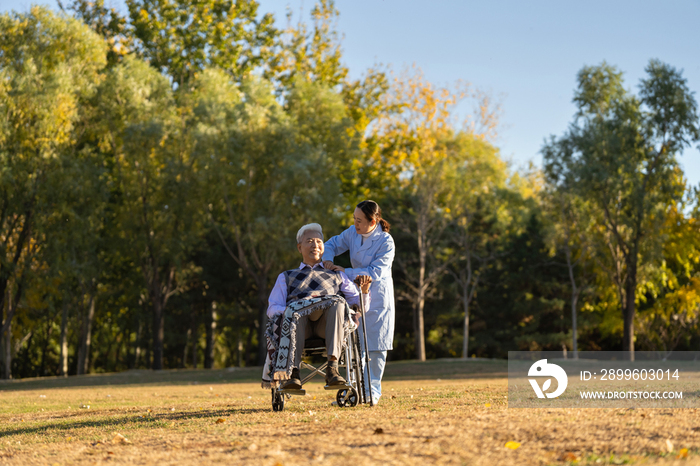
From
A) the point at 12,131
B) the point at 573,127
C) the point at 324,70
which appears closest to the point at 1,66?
the point at 12,131

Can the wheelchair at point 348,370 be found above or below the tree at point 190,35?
below

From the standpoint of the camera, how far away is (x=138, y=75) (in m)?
26.4

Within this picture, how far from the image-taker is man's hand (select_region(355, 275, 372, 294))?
623 cm

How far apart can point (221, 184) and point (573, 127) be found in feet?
45.2

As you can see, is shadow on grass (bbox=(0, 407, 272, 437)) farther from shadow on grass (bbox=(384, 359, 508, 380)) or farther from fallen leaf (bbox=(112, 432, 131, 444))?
shadow on grass (bbox=(384, 359, 508, 380))

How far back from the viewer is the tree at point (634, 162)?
2634 cm

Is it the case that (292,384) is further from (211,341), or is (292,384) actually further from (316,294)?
(211,341)

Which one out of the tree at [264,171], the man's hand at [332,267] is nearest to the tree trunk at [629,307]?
the tree at [264,171]

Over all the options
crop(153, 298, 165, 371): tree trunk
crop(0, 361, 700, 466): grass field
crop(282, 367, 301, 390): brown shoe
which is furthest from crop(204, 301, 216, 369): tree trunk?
crop(282, 367, 301, 390): brown shoe

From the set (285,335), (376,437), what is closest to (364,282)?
(285,335)

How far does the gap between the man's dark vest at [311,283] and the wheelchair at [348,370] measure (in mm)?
406

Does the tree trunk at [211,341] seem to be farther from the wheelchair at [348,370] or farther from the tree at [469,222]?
the wheelchair at [348,370]

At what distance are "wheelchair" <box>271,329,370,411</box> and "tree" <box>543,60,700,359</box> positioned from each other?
21805 mm

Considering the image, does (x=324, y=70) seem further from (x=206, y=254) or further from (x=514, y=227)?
(x=514, y=227)
